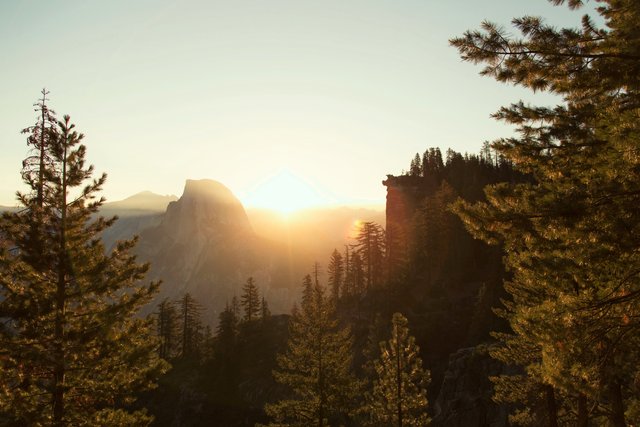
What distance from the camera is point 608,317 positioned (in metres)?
7.99

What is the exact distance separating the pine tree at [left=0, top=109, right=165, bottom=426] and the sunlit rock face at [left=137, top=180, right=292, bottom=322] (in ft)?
435

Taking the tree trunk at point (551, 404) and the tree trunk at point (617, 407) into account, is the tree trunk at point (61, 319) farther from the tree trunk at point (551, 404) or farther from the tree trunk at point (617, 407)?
the tree trunk at point (551, 404)

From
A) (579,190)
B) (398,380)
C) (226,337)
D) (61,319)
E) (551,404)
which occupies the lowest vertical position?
(226,337)

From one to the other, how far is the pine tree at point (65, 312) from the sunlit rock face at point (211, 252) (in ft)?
435

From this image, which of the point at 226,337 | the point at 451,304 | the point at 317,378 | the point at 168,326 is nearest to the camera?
the point at 317,378

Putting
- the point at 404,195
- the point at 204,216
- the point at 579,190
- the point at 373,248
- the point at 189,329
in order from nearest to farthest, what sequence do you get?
the point at 579,190 < the point at 373,248 < the point at 189,329 < the point at 404,195 < the point at 204,216

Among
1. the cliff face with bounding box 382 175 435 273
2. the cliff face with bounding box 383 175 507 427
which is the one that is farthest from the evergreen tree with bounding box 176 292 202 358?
the cliff face with bounding box 382 175 435 273

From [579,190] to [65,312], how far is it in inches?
553

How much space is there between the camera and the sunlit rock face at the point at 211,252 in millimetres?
150250

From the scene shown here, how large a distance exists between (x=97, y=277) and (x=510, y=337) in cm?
1530

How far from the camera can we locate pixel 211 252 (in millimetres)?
157750

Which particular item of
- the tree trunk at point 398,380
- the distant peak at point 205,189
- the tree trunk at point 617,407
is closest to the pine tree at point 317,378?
the tree trunk at point 398,380

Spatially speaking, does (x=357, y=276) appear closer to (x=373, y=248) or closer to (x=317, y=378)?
(x=373, y=248)

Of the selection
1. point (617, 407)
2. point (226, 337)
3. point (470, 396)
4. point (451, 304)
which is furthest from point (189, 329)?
point (617, 407)
